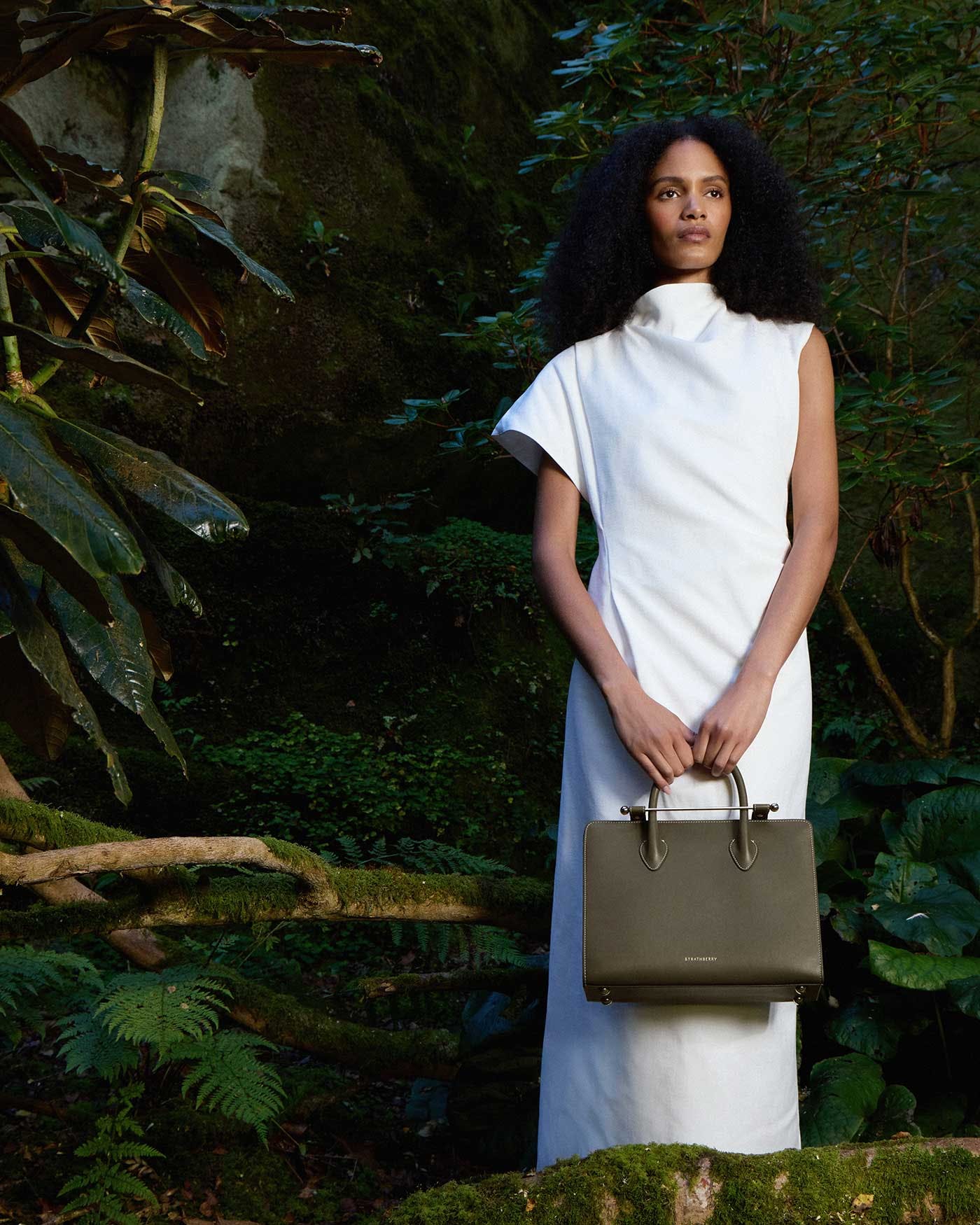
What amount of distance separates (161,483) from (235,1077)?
Answer: 1336 mm

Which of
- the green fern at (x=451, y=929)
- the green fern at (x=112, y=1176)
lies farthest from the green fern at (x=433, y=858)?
the green fern at (x=112, y=1176)

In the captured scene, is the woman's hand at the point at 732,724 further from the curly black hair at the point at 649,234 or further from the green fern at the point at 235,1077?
the green fern at the point at 235,1077

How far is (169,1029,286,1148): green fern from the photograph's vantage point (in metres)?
2.17

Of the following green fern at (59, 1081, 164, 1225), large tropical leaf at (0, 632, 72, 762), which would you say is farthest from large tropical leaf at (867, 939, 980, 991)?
large tropical leaf at (0, 632, 72, 762)

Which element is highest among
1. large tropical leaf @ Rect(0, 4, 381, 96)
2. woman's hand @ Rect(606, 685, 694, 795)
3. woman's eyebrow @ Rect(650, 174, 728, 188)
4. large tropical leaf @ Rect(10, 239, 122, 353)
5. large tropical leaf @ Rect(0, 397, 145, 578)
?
large tropical leaf @ Rect(0, 4, 381, 96)

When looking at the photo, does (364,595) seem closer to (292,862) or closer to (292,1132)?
(292,1132)

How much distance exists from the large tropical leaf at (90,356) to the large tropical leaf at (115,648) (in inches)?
12.5

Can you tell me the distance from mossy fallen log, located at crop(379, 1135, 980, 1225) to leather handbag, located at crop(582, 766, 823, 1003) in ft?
0.80

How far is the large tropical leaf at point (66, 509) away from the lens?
4.58 ft

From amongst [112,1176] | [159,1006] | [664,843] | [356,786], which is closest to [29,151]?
[664,843]

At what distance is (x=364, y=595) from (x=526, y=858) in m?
1.47

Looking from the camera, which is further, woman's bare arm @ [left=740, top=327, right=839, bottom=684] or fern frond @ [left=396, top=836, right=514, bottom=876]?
fern frond @ [left=396, top=836, right=514, bottom=876]

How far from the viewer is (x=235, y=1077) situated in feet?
7.36

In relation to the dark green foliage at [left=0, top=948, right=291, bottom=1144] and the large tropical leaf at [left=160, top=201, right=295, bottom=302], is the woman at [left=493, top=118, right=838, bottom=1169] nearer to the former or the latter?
the large tropical leaf at [left=160, top=201, right=295, bottom=302]
